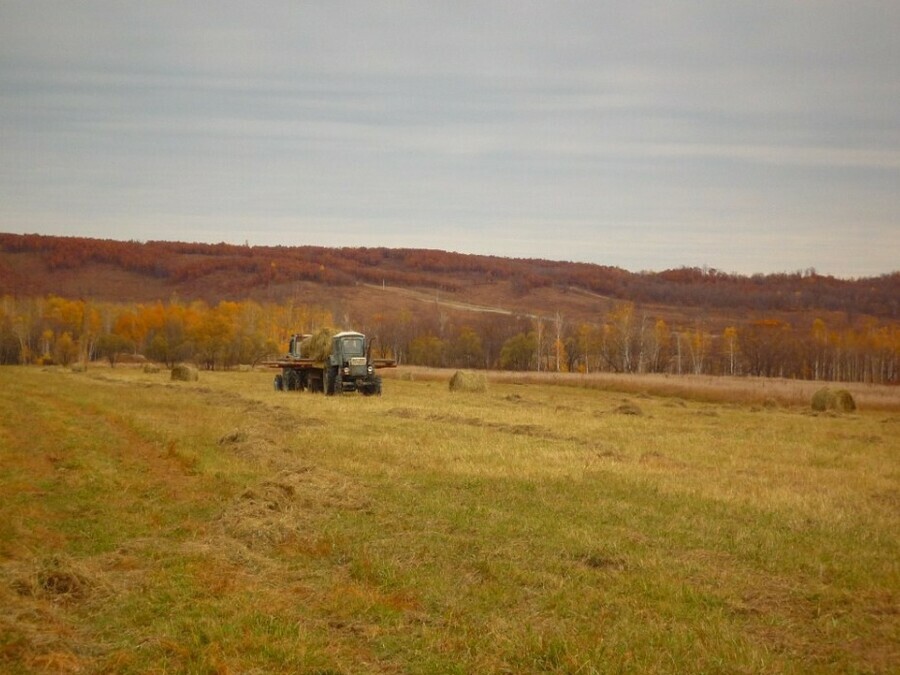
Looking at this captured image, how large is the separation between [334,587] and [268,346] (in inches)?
3110

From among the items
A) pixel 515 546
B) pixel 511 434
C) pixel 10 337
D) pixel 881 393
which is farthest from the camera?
pixel 10 337

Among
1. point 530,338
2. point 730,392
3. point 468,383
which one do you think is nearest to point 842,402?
point 730,392

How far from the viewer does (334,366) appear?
128 feet

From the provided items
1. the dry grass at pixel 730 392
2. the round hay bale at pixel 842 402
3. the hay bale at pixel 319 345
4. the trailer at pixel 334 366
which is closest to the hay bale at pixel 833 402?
the round hay bale at pixel 842 402

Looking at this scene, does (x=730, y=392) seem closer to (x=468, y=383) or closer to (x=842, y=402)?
(x=842, y=402)

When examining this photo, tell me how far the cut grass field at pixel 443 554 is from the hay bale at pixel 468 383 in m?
20.7

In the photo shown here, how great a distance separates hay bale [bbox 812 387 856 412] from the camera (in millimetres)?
35594

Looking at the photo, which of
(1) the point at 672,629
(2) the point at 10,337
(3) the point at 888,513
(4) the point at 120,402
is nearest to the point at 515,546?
(1) the point at 672,629

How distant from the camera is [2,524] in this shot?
11188 mm

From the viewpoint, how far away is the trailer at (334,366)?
127ft

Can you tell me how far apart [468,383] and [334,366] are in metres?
6.87

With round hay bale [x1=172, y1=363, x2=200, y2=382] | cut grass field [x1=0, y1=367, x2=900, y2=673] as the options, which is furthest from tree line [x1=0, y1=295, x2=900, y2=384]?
cut grass field [x1=0, y1=367, x2=900, y2=673]

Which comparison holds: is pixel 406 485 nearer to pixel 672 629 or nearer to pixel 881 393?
pixel 672 629

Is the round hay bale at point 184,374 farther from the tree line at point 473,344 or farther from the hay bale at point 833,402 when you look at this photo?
the hay bale at point 833,402
